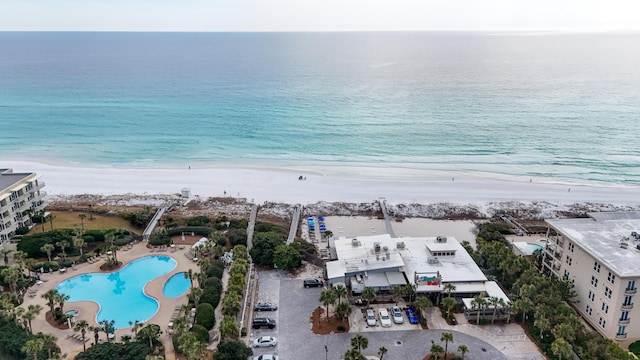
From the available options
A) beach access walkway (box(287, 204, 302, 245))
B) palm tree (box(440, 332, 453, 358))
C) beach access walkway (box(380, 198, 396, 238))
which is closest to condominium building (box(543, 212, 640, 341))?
palm tree (box(440, 332, 453, 358))

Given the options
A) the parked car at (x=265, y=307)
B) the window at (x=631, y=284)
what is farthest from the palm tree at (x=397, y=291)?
the window at (x=631, y=284)

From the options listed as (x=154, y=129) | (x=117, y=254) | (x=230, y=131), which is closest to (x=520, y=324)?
(x=117, y=254)

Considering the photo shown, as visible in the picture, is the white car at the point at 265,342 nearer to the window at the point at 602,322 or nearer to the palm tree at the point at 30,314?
the palm tree at the point at 30,314

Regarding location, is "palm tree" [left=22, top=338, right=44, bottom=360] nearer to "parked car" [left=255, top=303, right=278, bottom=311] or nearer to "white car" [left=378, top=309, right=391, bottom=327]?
"parked car" [left=255, top=303, right=278, bottom=311]

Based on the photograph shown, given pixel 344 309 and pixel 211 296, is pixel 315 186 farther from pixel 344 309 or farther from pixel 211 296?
pixel 344 309

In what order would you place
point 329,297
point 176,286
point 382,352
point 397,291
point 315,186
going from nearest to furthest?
1. point 382,352
2. point 329,297
3. point 397,291
4. point 176,286
5. point 315,186

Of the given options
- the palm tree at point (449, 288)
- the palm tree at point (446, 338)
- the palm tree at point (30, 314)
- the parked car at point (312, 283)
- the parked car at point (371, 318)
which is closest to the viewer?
the palm tree at point (446, 338)

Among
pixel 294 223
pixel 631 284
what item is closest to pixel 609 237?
pixel 631 284
